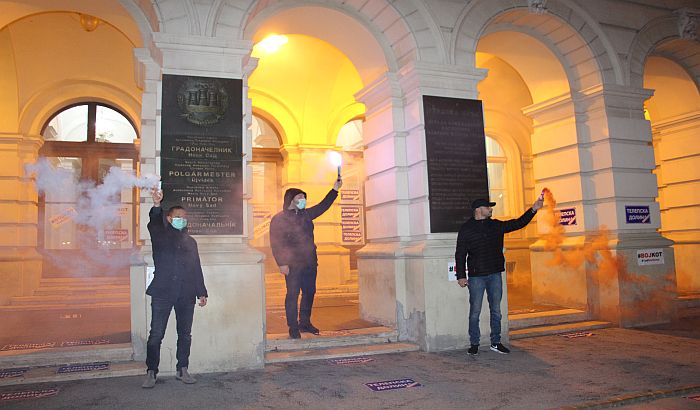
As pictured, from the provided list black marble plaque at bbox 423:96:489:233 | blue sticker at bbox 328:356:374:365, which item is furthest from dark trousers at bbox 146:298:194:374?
black marble plaque at bbox 423:96:489:233

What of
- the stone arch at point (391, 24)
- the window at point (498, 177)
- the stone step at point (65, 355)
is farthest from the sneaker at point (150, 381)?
the window at point (498, 177)

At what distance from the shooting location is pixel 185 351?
576 centimetres

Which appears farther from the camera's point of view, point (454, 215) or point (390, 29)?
point (390, 29)

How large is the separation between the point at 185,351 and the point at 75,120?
9.46m

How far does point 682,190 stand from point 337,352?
364 inches

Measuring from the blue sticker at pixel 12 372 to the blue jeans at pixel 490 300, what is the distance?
5478 mm

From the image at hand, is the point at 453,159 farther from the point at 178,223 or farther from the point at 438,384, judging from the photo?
the point at 178,223

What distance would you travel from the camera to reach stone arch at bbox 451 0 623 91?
9.04m

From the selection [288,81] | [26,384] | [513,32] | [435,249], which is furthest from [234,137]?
[288,81]

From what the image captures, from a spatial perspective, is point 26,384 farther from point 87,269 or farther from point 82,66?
point 82,66

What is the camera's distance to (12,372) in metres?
5.91

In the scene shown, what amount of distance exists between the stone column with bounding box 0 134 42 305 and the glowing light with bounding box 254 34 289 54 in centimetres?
552

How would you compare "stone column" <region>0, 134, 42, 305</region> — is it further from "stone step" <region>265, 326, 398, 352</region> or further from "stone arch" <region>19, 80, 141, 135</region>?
"stone step" <region>265, 326, 398, 352</region>

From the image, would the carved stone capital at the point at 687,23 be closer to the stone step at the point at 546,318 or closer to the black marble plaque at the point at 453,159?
the black marble plaque at the point at 453,159
